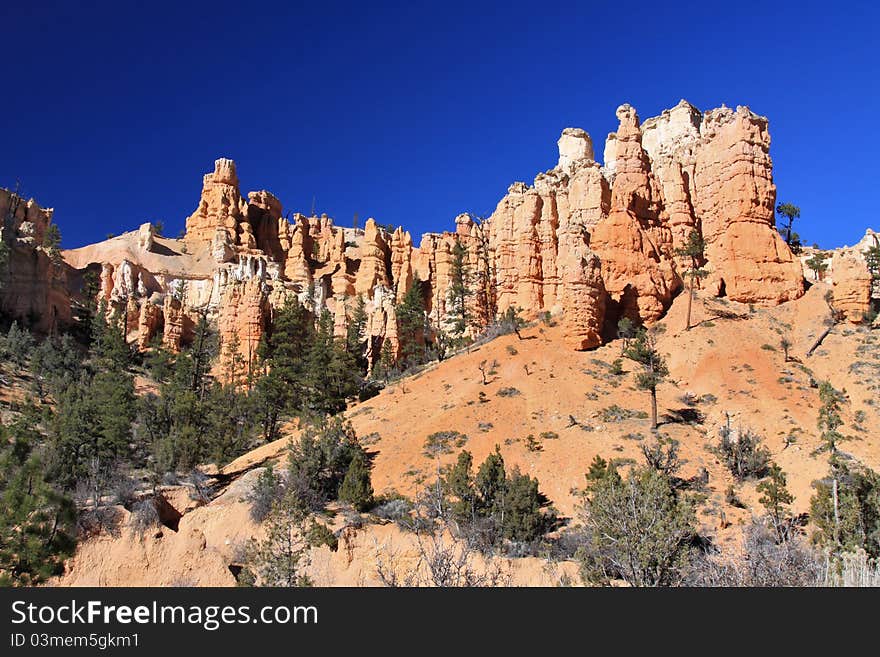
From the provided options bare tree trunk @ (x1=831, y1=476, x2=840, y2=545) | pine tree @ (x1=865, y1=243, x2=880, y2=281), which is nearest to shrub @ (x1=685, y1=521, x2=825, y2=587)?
bare tree trunk @ (x1=831, y1=476, x2=840, y2=545)

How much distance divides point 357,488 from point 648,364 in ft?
76.1

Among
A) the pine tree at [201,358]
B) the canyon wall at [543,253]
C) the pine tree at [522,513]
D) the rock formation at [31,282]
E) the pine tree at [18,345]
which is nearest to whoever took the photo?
the pine tree at [522,513]

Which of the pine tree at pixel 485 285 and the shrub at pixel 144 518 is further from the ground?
the pine tree at pixel 485 285

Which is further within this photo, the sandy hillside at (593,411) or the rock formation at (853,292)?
the rock formation at (853,292)

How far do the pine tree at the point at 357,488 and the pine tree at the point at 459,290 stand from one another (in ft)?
118

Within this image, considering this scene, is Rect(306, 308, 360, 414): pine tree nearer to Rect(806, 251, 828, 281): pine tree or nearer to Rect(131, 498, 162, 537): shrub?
Rect(131, 498, 162, 537): shrub

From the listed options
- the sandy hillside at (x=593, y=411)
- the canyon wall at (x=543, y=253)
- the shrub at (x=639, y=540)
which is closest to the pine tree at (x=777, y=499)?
the sandy hillside at (x=593, y=411)

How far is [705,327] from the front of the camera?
45.7m

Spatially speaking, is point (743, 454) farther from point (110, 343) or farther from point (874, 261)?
point (110, 343)

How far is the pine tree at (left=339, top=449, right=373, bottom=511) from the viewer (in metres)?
26.2

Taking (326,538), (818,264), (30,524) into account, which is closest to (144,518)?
(30,524)

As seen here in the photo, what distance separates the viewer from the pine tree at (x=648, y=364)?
36781mm

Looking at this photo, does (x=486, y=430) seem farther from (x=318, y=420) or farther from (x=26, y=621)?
(x=26, y=621)

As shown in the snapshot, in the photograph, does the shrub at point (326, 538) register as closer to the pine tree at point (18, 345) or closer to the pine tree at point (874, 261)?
the pine tree at point (18, 345)
